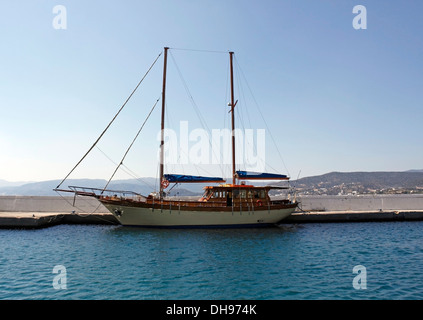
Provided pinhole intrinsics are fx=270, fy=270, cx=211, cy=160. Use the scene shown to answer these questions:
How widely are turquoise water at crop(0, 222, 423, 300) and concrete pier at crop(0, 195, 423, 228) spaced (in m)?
4.13

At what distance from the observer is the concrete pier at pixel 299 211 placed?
25.5 meters

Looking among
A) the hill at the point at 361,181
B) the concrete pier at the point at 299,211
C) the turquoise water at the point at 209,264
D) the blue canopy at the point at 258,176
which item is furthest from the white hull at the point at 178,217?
the hill at the point at 361,181

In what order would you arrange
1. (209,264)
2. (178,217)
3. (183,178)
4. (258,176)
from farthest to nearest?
1. (258,176)
2. (183,178)
3. (178,217)
4. (209,264)

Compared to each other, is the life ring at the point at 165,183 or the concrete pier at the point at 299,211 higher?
the life ring at the point at 165,183

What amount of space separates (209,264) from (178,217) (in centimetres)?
1013

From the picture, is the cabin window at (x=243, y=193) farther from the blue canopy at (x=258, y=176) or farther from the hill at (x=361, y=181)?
the hill at (x=361, y=181)

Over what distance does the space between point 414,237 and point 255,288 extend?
1624 cm

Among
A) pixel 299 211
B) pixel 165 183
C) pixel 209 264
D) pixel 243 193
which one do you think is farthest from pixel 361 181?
pixel 209 264

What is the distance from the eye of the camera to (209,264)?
13102mm

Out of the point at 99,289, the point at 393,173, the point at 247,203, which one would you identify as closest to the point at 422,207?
the point at 247,203

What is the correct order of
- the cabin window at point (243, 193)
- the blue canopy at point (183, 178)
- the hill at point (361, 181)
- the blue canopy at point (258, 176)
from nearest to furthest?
1. the blue canopy at point (183, 178)
2. the cabin window at point (243, 193)
3. the blue canopy at point (258, 176)
4. the hill at point (361, 181)

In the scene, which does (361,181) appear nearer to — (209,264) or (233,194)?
(233,194)

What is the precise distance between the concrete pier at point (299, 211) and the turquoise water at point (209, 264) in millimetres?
4131

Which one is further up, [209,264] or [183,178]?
[183,178]
